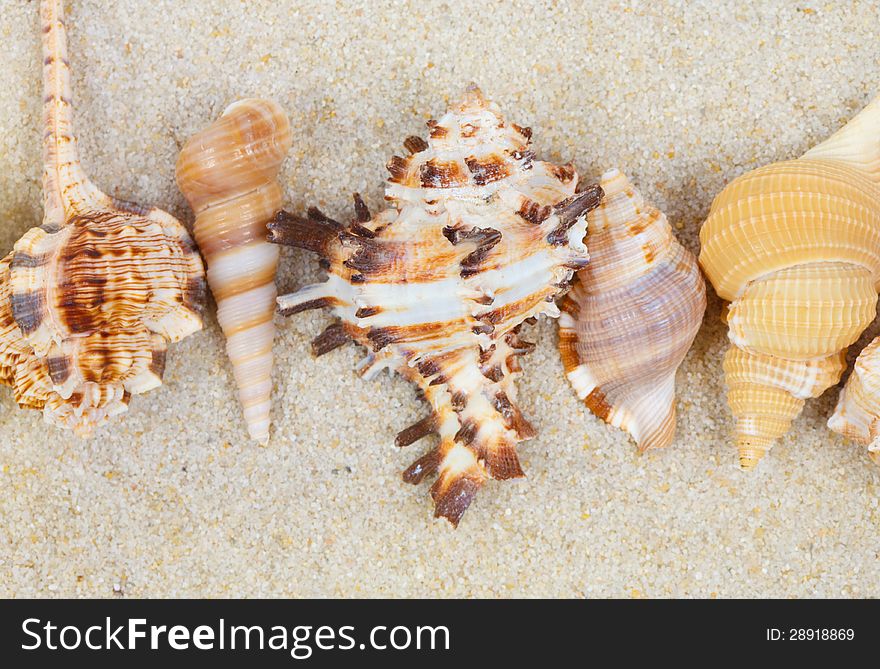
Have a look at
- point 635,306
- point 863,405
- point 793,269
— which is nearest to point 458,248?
point 635,306

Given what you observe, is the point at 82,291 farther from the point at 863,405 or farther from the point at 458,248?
the point at 863,405

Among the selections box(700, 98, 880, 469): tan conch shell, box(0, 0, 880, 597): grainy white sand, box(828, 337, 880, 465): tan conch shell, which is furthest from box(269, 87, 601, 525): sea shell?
box(828, 337, 880, 465): tan conch shell

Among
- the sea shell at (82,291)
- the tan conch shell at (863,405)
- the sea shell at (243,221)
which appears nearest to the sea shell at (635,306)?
the tan conch shell at (863,405)

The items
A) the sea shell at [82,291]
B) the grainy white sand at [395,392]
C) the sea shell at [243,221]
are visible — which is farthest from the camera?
the grainy white sand at [395,392]

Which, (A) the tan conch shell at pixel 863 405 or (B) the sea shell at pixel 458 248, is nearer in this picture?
(B) the sea shell at pixel 458 248

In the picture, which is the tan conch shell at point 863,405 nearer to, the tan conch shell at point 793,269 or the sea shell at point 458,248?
the tan conch shell at point 793,269

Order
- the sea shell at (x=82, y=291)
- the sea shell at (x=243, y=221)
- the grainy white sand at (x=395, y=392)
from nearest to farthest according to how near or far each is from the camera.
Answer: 1. the sea shell at (x=82, y=291)
2. the sea shell at (x=243, y=221)
3. the grainy white sand at (x=395, y=392)
